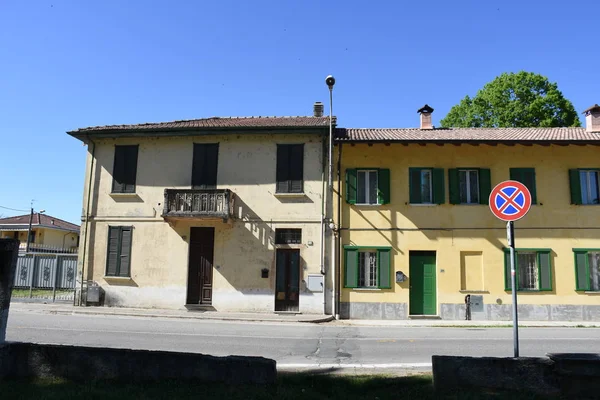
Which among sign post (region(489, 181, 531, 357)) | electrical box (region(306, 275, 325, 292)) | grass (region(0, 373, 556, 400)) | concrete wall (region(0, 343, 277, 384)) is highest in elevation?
sign post (region(489, 181, 531, 357))

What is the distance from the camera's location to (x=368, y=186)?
18766 mm

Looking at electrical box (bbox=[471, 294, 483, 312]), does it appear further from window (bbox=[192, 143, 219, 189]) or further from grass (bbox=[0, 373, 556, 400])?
grass (bbox=[0, 373, 556, 400])

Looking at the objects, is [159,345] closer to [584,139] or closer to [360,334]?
[360,334]

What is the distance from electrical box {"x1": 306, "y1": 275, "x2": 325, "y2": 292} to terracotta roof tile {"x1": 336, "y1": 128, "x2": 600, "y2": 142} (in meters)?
5.52

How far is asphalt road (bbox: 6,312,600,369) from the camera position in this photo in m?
9.26

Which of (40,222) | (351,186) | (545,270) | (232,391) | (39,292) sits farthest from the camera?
(40,222)

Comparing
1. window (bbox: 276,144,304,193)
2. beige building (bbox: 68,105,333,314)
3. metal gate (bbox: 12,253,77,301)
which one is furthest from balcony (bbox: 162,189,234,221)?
metal gate (bbox: 12,253,77,301)

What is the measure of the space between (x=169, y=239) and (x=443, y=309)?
11292 millimetres

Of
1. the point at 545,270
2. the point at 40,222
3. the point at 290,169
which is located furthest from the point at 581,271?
the point at 40,222

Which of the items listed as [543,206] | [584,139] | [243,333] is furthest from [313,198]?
[584,139]

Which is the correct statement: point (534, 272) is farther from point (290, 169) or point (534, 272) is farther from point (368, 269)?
point (290, 169)

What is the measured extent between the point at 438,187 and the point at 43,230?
3958 centimetres

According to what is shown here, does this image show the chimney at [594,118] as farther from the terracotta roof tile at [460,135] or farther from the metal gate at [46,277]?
the metal gate at [46,277]

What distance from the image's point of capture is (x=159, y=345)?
10.1 meters
